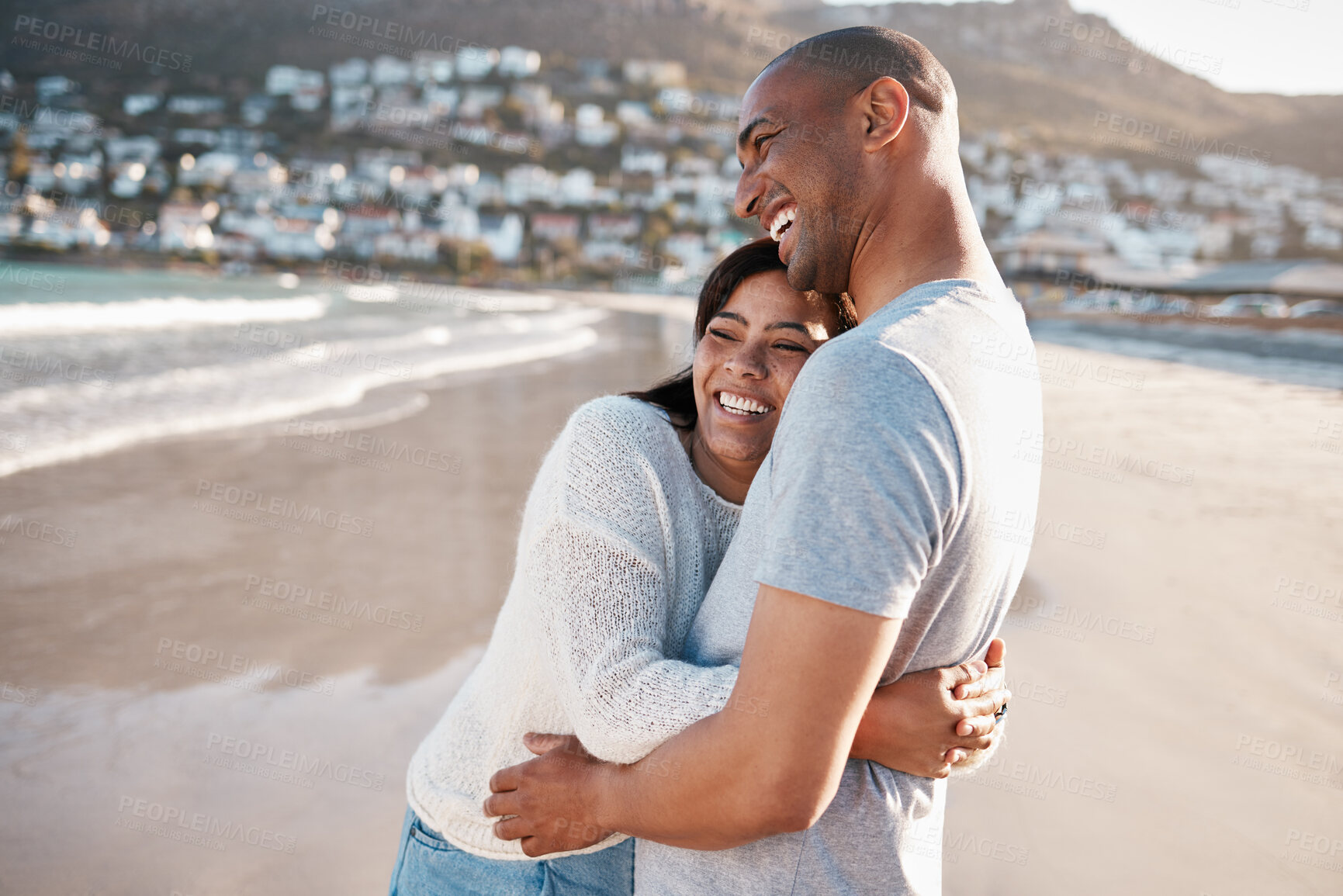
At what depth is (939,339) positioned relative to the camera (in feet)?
3.32

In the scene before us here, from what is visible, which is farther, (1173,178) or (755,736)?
(1173,178)

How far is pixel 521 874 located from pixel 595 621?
1.72ft

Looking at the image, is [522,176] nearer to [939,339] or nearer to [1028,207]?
[1028,207]

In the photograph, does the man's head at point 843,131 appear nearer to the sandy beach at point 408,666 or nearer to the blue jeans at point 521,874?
the sandy beach at point 408,666

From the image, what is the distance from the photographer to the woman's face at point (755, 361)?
68.7 inches

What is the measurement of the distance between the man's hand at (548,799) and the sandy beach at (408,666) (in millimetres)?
509

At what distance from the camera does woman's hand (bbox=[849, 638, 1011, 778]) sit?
45.2 inches

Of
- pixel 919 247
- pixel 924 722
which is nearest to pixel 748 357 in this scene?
pixel 919 247

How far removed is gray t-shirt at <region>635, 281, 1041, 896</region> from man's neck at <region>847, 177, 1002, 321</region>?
0.09m

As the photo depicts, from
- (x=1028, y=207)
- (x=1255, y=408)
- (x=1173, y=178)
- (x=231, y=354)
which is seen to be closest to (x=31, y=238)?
(x=231, y=354)

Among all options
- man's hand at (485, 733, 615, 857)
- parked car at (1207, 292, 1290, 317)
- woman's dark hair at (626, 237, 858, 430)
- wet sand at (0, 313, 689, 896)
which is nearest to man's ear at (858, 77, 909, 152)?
woman's dark hair at (626, 237, 858, 430)

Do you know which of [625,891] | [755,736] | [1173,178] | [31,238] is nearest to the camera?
[755,736]

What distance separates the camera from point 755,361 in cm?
179

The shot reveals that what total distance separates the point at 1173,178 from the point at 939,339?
10876 cm
